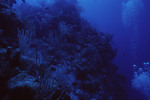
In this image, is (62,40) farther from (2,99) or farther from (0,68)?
(2,99)

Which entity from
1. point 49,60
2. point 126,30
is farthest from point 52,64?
point 126,30

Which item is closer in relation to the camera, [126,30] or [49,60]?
[49,60]

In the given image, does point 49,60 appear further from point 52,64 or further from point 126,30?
point 126,30

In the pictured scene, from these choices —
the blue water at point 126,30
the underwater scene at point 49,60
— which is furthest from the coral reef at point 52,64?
the blue water at point 126,30

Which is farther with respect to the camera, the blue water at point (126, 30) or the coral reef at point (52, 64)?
the blue water at point (126, 30)

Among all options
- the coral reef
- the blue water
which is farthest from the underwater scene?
the blue water

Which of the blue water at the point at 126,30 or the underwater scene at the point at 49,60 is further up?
the blue water at the point at 126,30

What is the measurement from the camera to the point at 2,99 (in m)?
1.36

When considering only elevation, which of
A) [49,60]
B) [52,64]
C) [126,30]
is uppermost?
[126,30]

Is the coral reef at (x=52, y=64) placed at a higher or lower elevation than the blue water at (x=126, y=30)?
lower

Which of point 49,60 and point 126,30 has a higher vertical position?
point 126,30

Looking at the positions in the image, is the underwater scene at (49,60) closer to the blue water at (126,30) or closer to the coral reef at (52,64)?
the coral reef at (52,64)

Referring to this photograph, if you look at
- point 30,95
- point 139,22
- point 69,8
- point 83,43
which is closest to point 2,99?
point 30,95

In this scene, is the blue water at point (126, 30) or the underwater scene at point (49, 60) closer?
the underwater scene at point (49, 60)
